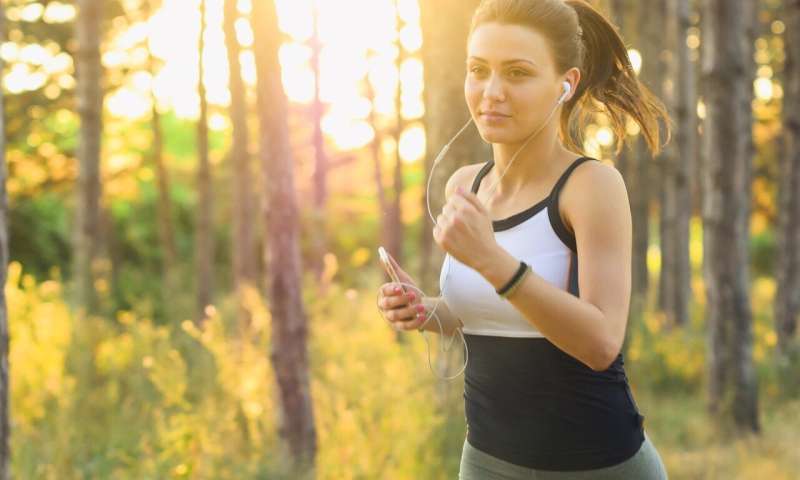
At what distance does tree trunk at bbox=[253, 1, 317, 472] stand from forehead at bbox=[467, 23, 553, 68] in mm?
3860

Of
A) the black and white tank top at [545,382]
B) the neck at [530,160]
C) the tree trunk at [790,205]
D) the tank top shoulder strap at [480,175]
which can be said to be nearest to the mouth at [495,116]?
the neck at [530,160]

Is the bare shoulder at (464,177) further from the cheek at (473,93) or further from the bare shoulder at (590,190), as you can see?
the bare shoulder at (590,190)

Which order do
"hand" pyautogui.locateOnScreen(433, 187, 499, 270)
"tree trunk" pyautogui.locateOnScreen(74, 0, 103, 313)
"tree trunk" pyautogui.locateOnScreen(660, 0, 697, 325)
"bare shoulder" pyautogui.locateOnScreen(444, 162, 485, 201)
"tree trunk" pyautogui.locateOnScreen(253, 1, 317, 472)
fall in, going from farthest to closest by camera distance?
"tree trunk" pyautogui.locateOnScreen(660, 0, 697, 325)
"tree trunk" pyautogui.locateOnScreen(74, 0, 103, 313)
"tree trunk" pyautogui.locateOnScreen(253, 1, 317, 472)
"bare shoulder" pyautogui.locateOnScreen(444, 162, 485, 201)
"hand" pyautogui.locateOnScreen(433, 187, 499, 270)

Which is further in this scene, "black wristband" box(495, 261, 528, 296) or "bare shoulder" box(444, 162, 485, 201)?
→ "bare shoulder" box(444, 162, 485, 201)

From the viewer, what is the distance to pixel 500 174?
107 inches

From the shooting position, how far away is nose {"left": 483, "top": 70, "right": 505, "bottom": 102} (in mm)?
2490

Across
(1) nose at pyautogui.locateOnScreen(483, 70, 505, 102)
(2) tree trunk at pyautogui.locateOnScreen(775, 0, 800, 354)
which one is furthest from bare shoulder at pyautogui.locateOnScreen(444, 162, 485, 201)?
(2) tree trunk at pyautogui.locateOnScreen(775, 0, 800, 354)

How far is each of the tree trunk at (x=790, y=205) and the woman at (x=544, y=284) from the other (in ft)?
31.2

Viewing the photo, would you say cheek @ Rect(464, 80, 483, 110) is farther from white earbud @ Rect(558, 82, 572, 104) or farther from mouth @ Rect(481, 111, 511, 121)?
Result: white earbud @ Rect(558, 82, 572, 104)

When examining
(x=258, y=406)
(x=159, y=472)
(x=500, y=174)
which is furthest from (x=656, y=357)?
(x=500, y=174)

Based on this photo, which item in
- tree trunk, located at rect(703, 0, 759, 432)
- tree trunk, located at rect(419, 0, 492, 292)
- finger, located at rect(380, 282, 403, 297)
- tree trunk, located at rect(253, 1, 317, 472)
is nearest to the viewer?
finger, located at rect(380, 282, 403, 297)

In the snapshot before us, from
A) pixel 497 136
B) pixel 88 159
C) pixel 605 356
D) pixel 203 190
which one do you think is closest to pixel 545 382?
pixel 605 356

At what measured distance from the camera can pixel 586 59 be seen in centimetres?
275

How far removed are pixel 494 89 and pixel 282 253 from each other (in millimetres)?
4012
